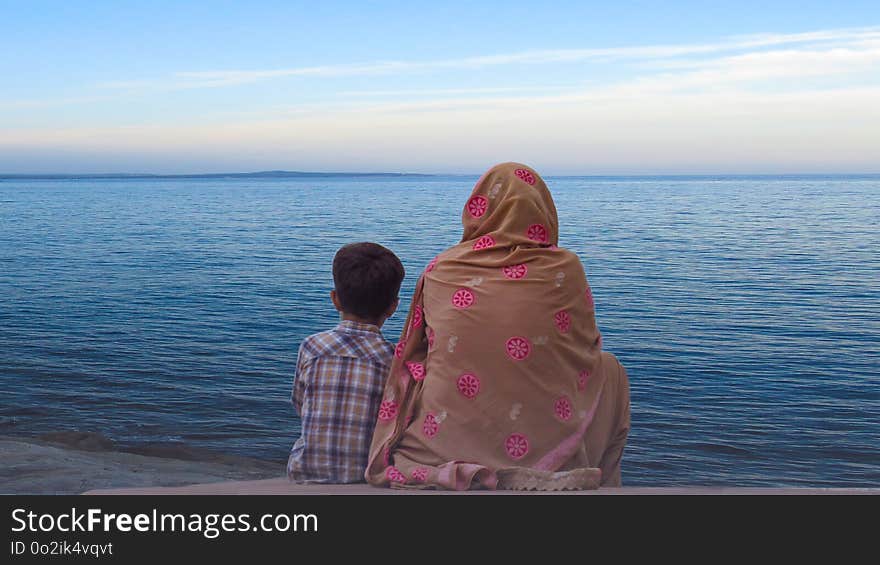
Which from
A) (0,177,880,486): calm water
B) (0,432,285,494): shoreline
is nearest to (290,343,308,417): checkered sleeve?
(0,432,285,494): shoreline

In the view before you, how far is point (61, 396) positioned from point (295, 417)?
9.38 ft

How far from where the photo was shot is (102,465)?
6.91 meters

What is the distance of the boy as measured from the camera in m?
3.75

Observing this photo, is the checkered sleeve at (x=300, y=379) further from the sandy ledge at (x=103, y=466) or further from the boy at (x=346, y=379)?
the sandy ledge at (x=103, y=466)

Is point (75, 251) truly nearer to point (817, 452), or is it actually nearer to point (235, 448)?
point (235, 448)

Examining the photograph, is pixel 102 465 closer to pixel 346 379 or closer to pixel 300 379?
pixel 300 379

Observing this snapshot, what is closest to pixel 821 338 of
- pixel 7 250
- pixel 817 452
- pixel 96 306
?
pixel 817 452

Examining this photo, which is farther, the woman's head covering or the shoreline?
the shoreline

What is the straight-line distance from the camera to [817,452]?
8.10 m

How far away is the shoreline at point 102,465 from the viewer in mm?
6203

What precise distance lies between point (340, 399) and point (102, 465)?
Result: 3981 mm

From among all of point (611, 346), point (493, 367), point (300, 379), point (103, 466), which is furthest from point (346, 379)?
point (611, 346)

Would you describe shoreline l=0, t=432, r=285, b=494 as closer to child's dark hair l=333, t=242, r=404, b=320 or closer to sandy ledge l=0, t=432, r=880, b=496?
sandy ledge l=0, t=432, r=880, b=496

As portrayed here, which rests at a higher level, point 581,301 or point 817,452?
point 581,301
